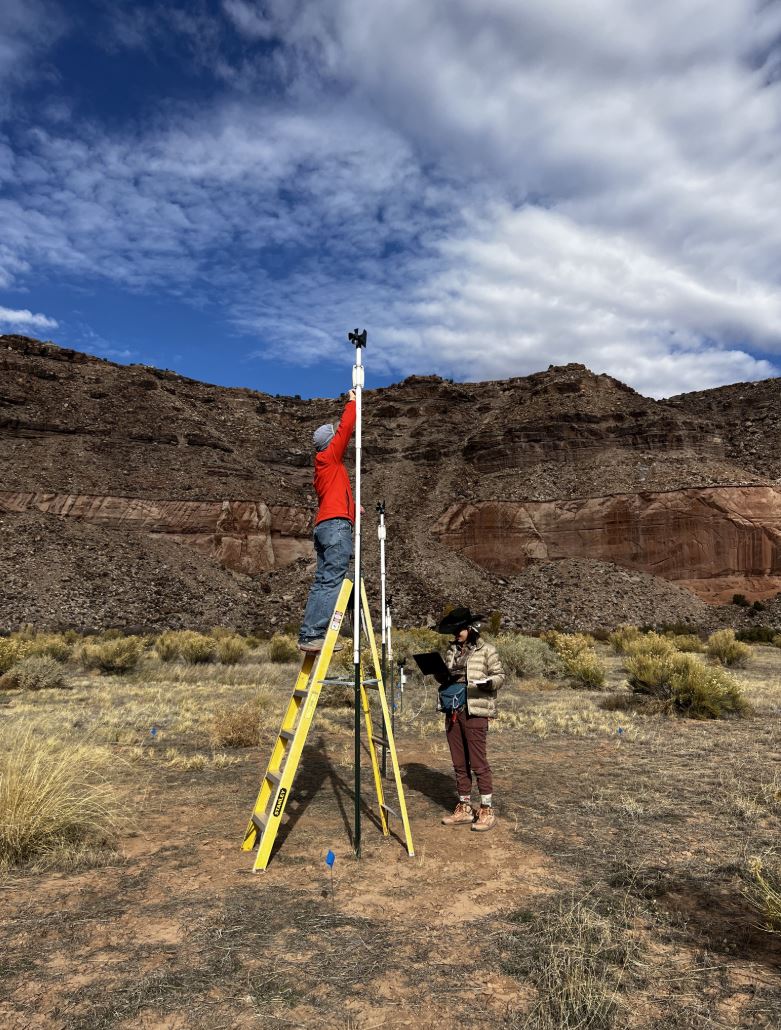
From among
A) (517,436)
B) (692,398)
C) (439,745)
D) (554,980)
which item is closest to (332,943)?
(554,980)

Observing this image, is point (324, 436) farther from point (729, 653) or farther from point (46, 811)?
point (729, 653)

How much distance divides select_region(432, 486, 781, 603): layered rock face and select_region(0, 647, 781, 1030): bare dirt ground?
3625 cm

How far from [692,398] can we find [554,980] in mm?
62629

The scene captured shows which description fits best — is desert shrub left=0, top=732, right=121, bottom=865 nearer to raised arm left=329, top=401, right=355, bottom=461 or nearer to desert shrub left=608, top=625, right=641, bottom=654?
raised arm left=329, top=401, right=355, bottom=461

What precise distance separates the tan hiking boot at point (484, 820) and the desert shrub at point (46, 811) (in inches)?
123

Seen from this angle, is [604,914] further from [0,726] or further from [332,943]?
[0,726]

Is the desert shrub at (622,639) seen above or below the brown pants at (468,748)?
below

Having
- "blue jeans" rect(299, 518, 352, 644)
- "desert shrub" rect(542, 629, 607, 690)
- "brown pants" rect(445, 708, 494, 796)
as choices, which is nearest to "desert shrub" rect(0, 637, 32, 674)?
"desert shrub" rect(542, 629, 607, 690)

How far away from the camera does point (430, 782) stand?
7.46m

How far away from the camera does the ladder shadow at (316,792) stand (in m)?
5.89

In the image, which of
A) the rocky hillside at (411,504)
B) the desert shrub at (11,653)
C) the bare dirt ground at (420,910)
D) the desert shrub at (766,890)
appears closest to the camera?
the bare dirt ground at (420,910)

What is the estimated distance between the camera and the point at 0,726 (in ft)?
31.5

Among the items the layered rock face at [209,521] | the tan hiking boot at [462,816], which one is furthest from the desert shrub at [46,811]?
the layered rock face at [209,521]

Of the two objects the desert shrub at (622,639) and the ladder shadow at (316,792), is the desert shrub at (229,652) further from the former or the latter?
the desert shrub at (622,639)
